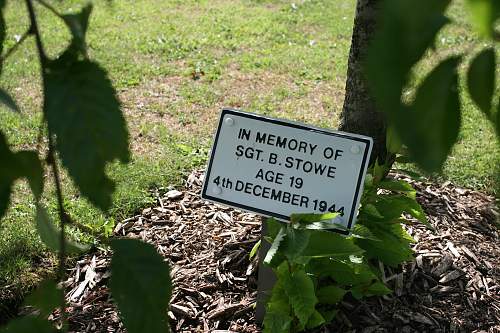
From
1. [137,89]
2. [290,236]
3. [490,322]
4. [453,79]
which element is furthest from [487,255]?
[137,89]

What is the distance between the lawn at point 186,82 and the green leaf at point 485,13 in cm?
238

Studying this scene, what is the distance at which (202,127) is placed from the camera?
13.4 feet

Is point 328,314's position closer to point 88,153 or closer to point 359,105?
point 359,105

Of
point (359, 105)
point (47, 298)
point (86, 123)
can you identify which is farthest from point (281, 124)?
point (86, 123)

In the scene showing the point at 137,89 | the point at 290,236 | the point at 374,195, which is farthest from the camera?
the point at 137,89

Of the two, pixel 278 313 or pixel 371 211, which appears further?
pixel 371 211

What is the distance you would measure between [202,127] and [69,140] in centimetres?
345

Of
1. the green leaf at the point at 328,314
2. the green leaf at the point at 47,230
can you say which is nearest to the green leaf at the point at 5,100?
the green leaf at the point at 47,230

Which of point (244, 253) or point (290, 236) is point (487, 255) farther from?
point (290, 236)

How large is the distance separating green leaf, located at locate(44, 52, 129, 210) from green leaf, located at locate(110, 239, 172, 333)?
0.34 feet

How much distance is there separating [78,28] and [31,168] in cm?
17

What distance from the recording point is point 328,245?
73.4 inches

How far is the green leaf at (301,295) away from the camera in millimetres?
1878

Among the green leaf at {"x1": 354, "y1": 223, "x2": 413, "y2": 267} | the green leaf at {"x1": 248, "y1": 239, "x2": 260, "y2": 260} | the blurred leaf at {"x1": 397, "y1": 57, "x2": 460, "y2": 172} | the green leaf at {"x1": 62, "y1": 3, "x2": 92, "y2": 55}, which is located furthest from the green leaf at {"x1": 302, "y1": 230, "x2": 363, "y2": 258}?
the blurred leaf at {"x1": 397, "y1": 57, "x2": 460, "y2": 172}
